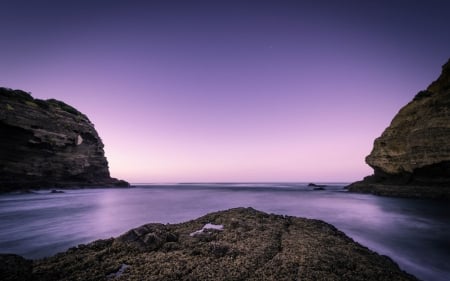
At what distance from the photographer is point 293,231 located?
9625 millimetres

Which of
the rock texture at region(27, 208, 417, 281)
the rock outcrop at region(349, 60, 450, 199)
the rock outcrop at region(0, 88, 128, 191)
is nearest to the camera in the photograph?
the rock texture at region(27, 208, 417, 281)

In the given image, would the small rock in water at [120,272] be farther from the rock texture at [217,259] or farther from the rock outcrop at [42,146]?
the rock outcrop at [42,146]

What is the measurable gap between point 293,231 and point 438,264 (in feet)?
17.8

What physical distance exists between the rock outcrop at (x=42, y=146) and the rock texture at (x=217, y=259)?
1897 inches

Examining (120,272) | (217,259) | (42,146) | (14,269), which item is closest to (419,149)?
(217,259)

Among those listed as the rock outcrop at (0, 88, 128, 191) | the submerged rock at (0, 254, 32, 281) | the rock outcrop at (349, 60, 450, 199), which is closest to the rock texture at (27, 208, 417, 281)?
the submerged rock at (0, 254, 32, 281)

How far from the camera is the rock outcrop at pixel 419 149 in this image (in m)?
29.0

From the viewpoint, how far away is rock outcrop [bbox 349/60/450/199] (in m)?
29.0

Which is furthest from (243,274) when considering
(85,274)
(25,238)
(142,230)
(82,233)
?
(25,238)

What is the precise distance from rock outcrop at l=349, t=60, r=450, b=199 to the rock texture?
31482 millimetres

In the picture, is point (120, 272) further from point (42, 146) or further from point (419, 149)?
point (42, 146)

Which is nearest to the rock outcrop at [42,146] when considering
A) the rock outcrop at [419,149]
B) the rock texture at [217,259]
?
the rock texture at [217,259]

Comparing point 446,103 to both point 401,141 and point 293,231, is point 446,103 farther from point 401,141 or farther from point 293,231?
point 293,231

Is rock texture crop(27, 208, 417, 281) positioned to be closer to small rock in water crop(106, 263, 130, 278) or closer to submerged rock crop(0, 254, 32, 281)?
small rock in water crop(106, 263, 130, 278)
